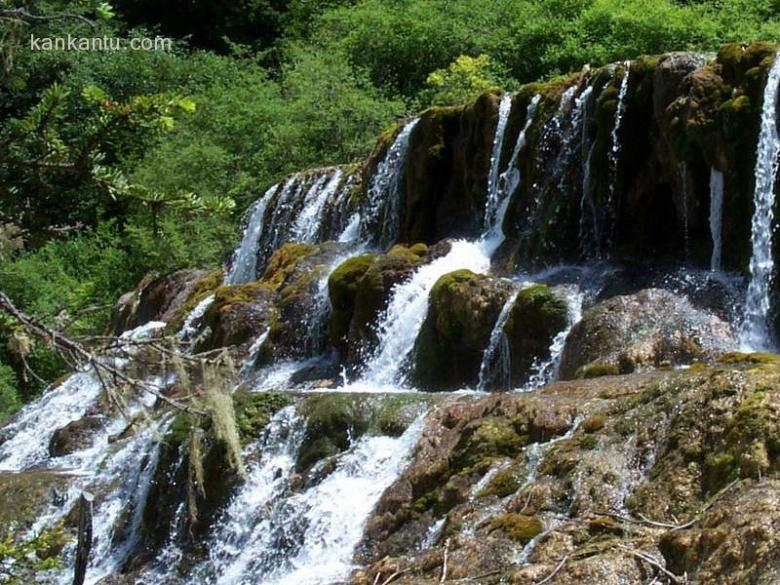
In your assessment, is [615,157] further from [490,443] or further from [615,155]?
[490,443]

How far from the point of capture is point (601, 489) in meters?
6.16

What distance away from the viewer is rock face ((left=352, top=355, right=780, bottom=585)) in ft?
16.8

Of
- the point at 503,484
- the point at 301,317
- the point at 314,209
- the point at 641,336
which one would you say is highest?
the point at 314,209

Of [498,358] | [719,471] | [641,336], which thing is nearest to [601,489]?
[719,471]

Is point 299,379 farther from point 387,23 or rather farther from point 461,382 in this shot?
point 387,23

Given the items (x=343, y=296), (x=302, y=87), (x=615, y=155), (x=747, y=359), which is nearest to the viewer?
(x=747, y=359)

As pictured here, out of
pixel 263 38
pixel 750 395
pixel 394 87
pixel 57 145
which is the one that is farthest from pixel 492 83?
pixel 57 145

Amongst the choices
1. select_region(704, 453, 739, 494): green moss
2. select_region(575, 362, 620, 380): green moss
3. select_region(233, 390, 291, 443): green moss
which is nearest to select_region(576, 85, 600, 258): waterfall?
select_region(575, 362, 620, 380): green moss

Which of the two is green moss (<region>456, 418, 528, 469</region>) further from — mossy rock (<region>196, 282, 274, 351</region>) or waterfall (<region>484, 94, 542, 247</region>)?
mossy rock (<region>196, 282, 274, 351</region>)

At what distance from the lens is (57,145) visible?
11.3ft

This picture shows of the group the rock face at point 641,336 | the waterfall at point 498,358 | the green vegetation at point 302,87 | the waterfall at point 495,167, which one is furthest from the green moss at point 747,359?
the waterfall at point 495,167

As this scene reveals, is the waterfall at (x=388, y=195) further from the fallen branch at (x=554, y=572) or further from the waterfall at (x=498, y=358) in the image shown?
the fallen branch at (x=554, y=572)

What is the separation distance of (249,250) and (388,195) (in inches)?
175

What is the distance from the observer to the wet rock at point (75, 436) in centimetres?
1288
